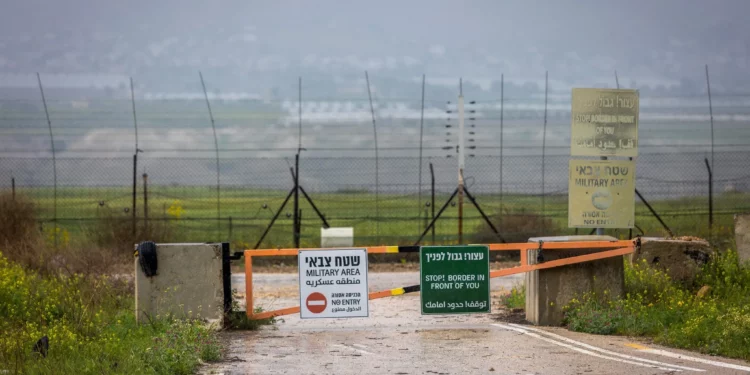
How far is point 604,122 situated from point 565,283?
2.74m

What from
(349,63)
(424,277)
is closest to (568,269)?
(424,277)

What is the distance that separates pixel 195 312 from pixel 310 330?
1526 mm

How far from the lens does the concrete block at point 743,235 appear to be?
15781 millimetres

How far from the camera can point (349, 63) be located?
74.9m

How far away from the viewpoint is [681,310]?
13.8 metres

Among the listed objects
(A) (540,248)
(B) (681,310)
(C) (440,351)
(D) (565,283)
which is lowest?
(C) (440,351)

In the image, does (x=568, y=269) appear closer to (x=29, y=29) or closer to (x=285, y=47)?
(x=29, y=29)

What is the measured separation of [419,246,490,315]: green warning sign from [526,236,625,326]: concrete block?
29.3 inches

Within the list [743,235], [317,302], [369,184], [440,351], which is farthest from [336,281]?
[369,184]

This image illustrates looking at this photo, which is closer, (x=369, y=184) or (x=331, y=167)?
(x=369, y=184)

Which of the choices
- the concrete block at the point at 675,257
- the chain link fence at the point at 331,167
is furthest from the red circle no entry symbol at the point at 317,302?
the chain link fence at the point at 331,167

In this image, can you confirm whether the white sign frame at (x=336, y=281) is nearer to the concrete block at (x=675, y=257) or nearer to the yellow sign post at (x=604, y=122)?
the yellow sign post at (x=604, y=122)

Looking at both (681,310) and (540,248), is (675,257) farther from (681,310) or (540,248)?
(540,248)

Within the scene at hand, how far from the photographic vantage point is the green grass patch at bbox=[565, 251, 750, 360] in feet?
39.7
